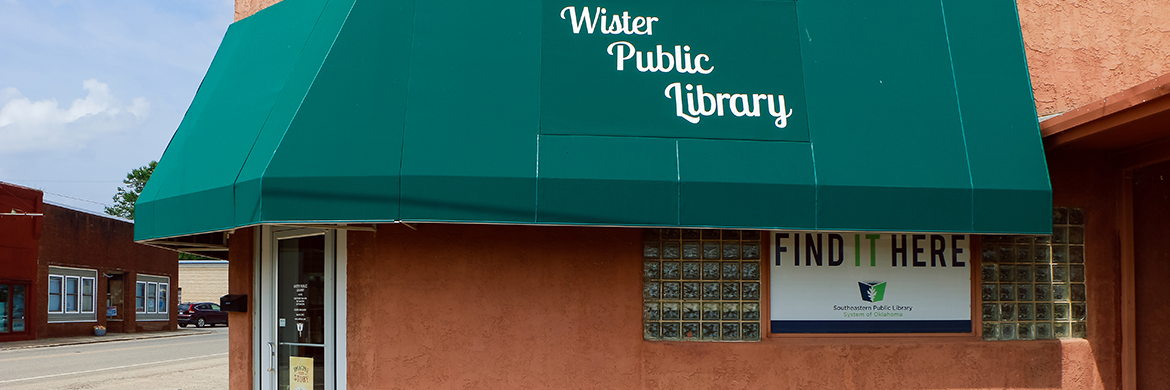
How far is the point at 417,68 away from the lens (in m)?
7.04

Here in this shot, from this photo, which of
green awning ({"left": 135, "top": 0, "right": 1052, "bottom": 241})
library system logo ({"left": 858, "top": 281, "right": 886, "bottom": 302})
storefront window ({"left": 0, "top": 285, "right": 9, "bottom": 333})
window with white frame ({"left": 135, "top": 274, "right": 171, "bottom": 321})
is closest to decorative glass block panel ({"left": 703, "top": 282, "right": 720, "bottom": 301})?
green awning ({"left": 135, "top": 0, "right": 1052, "bottom": 241})

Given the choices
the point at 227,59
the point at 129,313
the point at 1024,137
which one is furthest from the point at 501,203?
the point at 129,313

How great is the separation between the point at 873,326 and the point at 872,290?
32cm

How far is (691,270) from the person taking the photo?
301 inches

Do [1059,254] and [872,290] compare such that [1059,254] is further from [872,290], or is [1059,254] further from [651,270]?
[651,270]

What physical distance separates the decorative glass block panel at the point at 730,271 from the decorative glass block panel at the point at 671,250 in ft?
1.39

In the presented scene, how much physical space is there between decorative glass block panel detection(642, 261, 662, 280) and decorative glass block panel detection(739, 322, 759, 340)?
86 cm

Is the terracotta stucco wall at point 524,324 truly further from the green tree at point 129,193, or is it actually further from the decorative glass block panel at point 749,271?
the green tree at point 129,193

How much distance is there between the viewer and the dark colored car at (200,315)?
42.1 meters

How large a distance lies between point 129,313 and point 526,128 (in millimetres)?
33520

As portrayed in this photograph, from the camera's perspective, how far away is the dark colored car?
4213cm

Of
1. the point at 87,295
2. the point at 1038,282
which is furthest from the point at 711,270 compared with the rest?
the point at 87,295

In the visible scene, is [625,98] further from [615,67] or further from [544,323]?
[544,323]

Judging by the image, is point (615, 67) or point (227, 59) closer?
point (615, 67)
